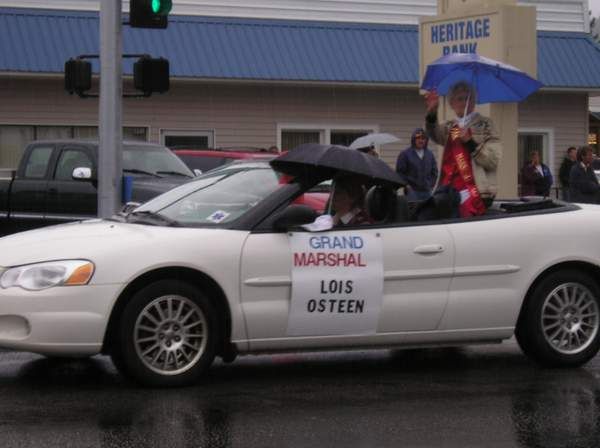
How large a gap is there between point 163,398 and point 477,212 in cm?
282

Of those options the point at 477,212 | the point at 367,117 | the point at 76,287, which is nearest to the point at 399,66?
the point at 367,117

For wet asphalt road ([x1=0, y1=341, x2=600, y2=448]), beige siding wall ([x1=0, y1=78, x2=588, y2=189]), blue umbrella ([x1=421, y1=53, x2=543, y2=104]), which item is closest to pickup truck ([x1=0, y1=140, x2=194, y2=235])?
blue umbrella ([x1=421, y1=53, x2=543, y2=104])

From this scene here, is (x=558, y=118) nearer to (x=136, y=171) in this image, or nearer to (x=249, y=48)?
(x=249, y=48)

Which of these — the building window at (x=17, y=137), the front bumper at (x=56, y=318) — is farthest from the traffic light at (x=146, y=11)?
the building window at (x=17, y=137)

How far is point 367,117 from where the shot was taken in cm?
2508

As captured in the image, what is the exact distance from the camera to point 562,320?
838cm

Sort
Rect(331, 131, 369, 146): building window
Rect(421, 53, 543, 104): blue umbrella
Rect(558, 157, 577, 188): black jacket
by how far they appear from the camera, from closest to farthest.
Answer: Rect(421, 53, 543, 104): blue umbrella
Rect(558, 157, 577, 188): black jacket
Rect(331, 131, 369, 146): building window

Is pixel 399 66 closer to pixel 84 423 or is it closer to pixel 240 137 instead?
pixel 240 137

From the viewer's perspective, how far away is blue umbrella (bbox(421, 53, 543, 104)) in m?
10.9

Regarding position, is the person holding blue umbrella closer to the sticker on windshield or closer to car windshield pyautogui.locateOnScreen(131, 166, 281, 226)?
car windshield pyautogui.locateOnScreen(131, 166, 281, 226)

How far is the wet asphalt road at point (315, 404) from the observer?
6.20m

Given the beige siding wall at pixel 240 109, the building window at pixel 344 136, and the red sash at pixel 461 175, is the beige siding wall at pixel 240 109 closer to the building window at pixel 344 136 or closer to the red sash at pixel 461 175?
the building window at pixel 344 136

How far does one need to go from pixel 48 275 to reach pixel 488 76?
513 centimetres

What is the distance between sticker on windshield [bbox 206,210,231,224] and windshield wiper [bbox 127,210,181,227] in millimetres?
208
